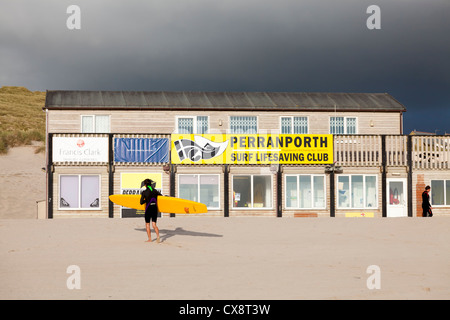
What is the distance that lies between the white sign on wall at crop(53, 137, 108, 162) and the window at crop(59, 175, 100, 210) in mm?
929

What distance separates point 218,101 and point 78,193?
30.0 feet

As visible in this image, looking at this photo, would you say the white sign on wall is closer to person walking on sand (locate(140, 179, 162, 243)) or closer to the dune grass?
person walking on sand (locate(140, 179, 162, 243))

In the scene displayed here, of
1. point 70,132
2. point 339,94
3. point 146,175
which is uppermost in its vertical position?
point 339,94

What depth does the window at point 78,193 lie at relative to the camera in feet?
94.2

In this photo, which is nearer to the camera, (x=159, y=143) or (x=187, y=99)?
(x=159, y=143)

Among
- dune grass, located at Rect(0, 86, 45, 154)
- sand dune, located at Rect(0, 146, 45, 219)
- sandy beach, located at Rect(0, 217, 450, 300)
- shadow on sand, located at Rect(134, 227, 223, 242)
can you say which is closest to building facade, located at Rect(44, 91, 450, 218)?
sandy beach, located at Rect(0, 217, 450, 300)

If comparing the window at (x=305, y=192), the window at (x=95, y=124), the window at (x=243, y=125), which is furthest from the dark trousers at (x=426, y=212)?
the window at (x=95, y=124)

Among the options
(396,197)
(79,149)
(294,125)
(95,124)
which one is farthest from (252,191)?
(95,124)

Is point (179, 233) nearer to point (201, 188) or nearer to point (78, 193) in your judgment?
point (201, 188)

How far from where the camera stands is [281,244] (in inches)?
625

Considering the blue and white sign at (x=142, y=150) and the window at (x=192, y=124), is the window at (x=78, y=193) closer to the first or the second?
the blue and white sign at (x=142, y=150)
